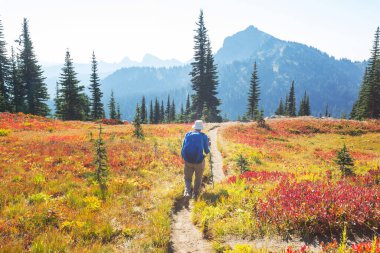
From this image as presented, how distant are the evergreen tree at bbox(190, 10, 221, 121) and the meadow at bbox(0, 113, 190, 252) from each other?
123ft

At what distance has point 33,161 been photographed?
1280 centimetres

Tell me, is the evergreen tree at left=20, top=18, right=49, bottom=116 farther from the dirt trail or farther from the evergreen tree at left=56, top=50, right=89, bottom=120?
the dirt trail

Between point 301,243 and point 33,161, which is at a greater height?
point 33,161

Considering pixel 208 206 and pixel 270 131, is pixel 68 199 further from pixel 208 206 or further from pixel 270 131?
pixel 270 131

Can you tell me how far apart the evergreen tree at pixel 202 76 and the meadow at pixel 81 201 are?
37.6 metres

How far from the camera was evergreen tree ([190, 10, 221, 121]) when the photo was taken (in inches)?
2008

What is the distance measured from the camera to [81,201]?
8156 millimetres

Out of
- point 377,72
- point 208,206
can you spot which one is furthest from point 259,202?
point 377,72

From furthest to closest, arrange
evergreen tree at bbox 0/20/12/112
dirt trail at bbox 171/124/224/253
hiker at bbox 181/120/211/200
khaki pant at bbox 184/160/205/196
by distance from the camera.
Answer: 1. evergreen tree at bbox 0/20/12/112
2. khaki pant at bbox 184/160/205/196
3. hiker at bbox 181/120/211/200
4. dirt trail at bbox 171/124/224/253

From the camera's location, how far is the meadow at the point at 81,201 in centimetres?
595

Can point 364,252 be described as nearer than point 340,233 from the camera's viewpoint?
Yes

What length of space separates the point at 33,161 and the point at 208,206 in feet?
31.7

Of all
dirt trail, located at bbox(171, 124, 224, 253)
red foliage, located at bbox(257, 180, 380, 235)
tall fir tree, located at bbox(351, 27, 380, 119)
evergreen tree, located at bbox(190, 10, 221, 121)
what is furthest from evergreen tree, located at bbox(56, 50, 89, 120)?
tall fir tree, located at bbox(351, 27, 380, 119)

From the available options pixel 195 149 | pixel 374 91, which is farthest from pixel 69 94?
pixel 374 91
